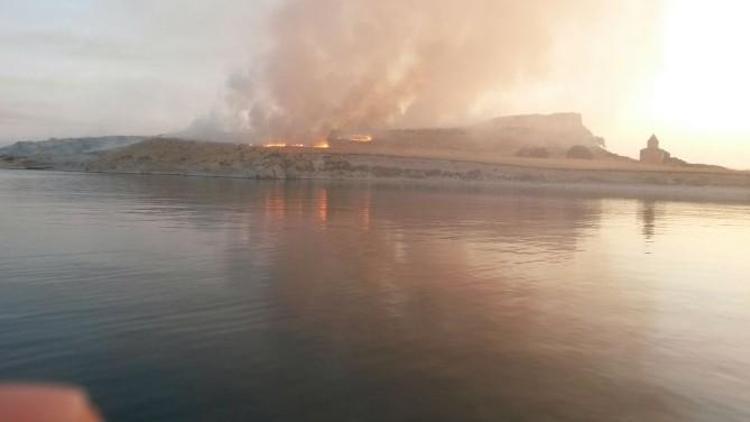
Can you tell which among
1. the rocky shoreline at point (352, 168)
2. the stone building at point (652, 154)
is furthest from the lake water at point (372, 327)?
the stone building at point (652, 154)

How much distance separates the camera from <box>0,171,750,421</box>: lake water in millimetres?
8000

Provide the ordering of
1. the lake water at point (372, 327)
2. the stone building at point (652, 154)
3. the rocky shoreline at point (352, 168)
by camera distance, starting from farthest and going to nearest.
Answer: the stone building at point (652, 154)
the rocky shoreline at point (352, 168)
the lake water at point (372, 327)

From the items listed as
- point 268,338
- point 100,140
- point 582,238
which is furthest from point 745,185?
point 100,140

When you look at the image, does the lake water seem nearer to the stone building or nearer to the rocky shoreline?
the rocky shoreline

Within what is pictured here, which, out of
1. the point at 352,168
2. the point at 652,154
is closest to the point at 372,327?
the point at 352,168

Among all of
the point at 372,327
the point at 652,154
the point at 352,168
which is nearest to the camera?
the point at 372,327

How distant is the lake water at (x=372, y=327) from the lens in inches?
315

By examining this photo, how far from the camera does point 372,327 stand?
36.7ft

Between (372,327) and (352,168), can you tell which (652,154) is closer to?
(352,168)

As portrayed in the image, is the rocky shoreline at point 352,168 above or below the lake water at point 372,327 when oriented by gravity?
above

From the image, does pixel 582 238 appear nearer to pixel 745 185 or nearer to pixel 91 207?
pixel 91 207

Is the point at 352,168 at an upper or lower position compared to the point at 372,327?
upper

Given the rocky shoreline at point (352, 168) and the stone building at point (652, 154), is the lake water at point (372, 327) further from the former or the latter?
the stone building at point (652, 154)

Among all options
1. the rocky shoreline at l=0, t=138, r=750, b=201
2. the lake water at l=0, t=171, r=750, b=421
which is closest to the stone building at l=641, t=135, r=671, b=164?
the rocky shoreline at l=0, t=138, r=750, b=201
